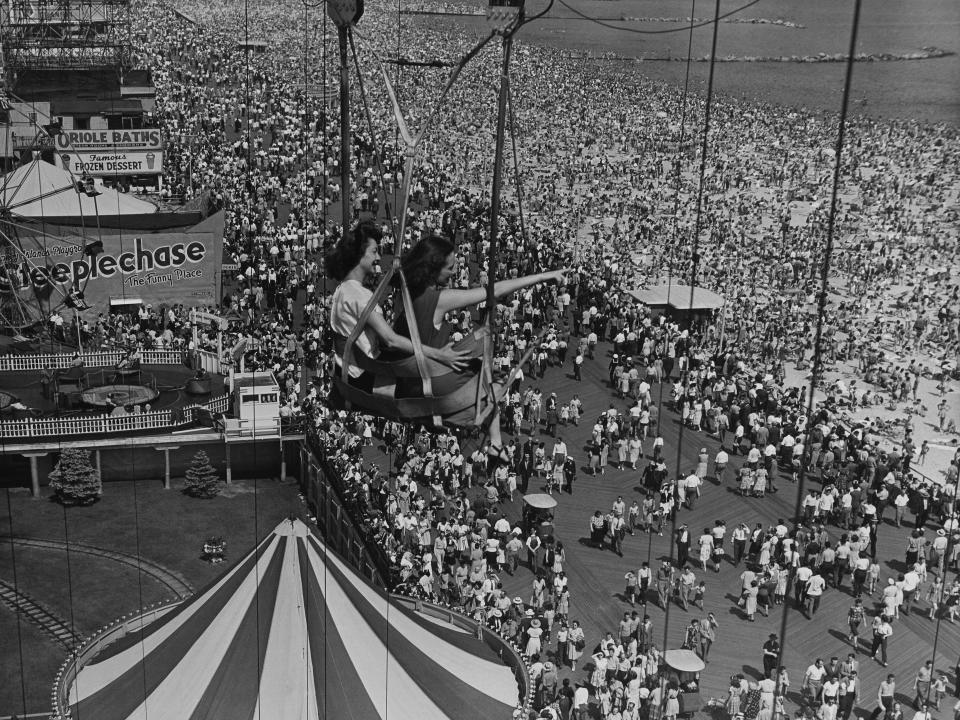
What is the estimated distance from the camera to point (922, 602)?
83.0ft

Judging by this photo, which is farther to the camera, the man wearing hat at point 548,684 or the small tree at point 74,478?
the small tree at point 74,478

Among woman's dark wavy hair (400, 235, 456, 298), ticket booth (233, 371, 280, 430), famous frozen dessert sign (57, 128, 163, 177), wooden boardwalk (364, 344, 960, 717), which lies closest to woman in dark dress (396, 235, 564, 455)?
woman's dark wavy hair (400, 235, 456, 298)

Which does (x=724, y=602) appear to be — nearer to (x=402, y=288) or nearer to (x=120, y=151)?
(x=402, y=288)

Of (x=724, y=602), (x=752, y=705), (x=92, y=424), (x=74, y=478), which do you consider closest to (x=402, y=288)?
(x=752, y=705)

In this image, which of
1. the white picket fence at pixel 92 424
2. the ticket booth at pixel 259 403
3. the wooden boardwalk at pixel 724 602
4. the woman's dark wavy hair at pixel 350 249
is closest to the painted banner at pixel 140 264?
the white picket fence at pixel 92 424

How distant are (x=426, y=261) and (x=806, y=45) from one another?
144m

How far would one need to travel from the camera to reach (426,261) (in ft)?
33.4

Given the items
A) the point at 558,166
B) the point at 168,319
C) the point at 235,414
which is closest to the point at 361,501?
the point at 235,414

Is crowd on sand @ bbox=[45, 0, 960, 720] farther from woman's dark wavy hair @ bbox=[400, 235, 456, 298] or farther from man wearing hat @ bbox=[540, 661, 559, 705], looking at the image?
woman's dark wavy hair @ bbox=[400, 235, 456, 298]

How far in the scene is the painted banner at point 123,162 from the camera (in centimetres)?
4644

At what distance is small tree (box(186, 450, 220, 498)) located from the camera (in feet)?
83.9

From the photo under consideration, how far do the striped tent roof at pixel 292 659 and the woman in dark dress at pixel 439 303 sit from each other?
657cm

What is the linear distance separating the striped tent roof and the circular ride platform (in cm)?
1013

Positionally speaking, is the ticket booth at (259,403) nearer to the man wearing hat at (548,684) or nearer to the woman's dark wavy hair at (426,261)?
the man wearing hat at (548,684)
